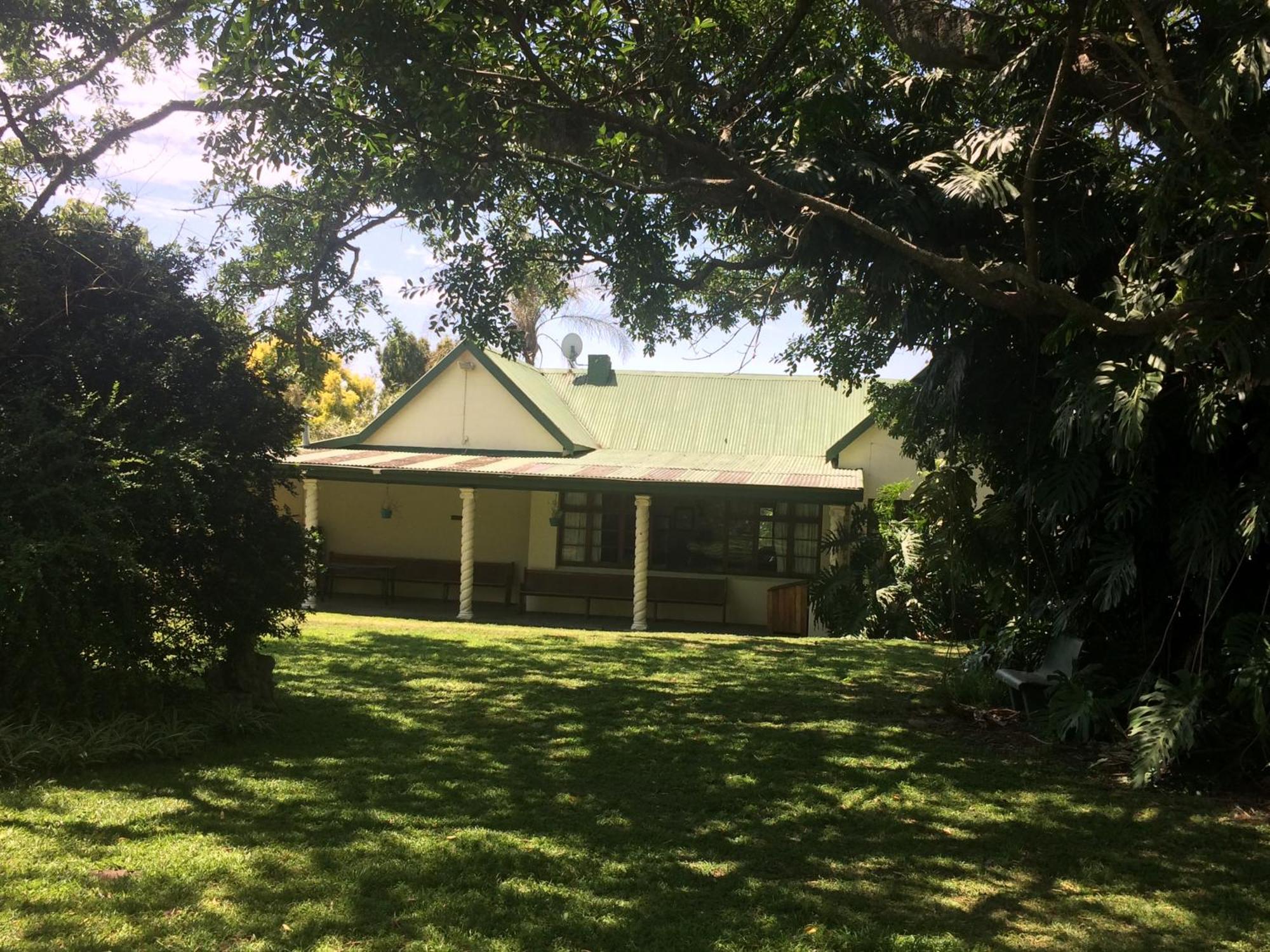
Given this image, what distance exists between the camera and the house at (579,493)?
55.8ft

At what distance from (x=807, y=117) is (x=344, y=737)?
5494mm

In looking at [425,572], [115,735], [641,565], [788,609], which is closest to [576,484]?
[641,565]

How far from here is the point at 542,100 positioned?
8344 millimetres

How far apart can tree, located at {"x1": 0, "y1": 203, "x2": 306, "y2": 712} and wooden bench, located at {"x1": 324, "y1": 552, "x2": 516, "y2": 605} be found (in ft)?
37.3

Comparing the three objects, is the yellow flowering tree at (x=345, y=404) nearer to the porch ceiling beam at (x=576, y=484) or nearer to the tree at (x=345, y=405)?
the tree at (x=345, y=405)

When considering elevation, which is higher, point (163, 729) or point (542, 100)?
point (542, 100)

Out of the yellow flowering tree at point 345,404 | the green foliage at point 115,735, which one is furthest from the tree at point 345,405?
the green foliage at point 115,735

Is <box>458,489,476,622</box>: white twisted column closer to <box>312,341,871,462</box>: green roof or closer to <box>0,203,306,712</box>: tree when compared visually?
<box>312,341,871,462</box>: green roof

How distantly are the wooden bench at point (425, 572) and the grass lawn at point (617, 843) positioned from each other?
10581 mm

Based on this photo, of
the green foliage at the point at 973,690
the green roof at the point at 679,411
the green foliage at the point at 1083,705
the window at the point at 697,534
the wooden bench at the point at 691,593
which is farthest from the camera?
the green roof at the point at 679,411

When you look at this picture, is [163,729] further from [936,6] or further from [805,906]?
[936,6]

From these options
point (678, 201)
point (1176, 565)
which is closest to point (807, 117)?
point (678, 201)

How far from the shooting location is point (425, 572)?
63.5 feet

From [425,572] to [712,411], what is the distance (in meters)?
6.81
